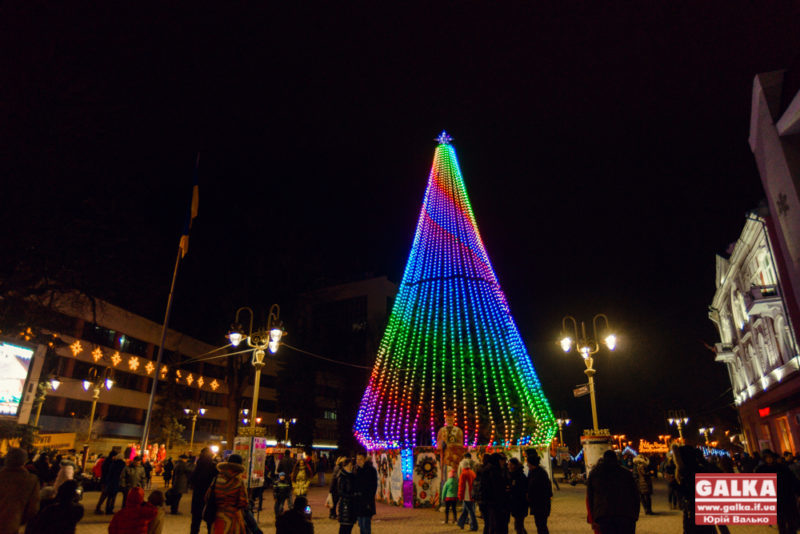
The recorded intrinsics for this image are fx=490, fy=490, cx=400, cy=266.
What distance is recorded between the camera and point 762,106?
27.8 feet

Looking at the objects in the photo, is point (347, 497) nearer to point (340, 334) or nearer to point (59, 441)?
point (59, 441)

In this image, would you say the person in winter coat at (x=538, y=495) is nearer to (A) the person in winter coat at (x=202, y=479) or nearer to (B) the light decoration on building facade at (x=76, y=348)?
(A) the person in winter coat at (x=202, y=479)

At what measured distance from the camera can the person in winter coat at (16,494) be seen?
5031 mm

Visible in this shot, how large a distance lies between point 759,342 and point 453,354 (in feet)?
62.9

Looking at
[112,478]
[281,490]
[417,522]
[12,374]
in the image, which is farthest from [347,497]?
[12,374]

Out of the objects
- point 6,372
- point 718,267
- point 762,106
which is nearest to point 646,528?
point 762,106

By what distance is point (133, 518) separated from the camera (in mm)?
5238

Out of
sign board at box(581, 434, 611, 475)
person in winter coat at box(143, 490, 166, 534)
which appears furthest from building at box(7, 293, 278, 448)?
person in winter coat at box(143, 490, 166, 534)

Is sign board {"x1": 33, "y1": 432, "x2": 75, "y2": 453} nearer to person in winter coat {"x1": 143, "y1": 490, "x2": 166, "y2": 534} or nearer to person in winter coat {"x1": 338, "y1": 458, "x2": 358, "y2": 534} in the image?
person in winter coat {"x1": 338, "y1": 458, "x2": 358, "y2": 534}

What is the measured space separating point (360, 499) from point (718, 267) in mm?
30132

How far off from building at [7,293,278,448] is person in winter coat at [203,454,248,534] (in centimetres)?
2120

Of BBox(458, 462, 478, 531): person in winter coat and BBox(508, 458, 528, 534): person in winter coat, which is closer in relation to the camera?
BBox(508, 458, 528, 534): person in winter coat

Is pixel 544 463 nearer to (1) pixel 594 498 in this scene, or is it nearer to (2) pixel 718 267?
(1) pixel 594 498

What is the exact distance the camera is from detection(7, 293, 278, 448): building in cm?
2964
